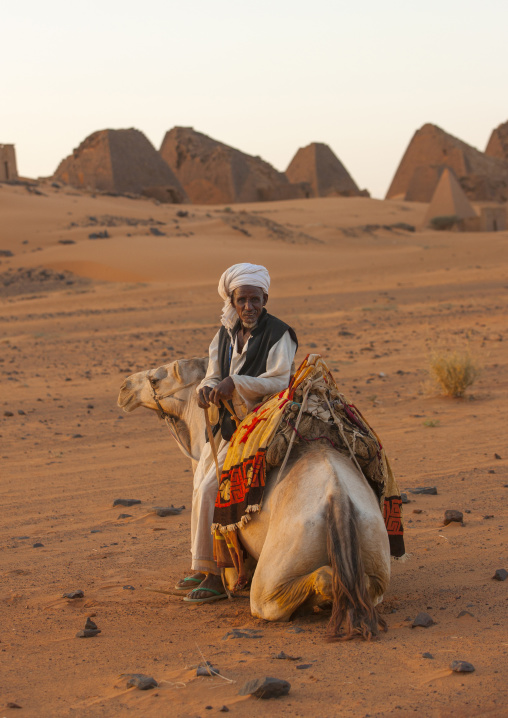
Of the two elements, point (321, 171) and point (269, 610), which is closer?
point (269, 610)

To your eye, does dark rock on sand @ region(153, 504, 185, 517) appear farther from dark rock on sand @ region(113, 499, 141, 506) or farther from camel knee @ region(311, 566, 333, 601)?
camel knee @ region(311, 566, 333, 601)

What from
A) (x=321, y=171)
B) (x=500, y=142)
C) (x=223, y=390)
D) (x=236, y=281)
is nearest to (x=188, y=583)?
(x=223, y=390)

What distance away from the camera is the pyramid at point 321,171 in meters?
78.1

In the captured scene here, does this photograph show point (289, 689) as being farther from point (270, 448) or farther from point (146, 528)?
point (146, 528)

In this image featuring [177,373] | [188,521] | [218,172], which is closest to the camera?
[177,373]

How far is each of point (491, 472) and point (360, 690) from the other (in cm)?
407

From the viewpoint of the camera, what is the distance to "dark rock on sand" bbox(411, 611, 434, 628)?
3.91 m

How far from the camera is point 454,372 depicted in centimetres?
1015

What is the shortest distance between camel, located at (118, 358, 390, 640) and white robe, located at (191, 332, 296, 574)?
391mm

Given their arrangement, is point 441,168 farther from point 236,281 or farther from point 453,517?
point 236,281

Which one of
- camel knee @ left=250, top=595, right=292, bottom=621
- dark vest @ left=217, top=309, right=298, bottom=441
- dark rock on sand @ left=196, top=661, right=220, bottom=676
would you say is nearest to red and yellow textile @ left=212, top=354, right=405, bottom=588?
dark vest @ left=217, top=309, right=298, bottom=441

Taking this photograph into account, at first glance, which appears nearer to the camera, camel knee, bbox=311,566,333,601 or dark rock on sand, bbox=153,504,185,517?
camel knee, bbox=311,566,333,601

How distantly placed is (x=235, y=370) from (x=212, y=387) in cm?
16

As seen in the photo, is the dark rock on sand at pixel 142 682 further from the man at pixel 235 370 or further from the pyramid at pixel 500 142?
the pyramid at pixel 500 142
